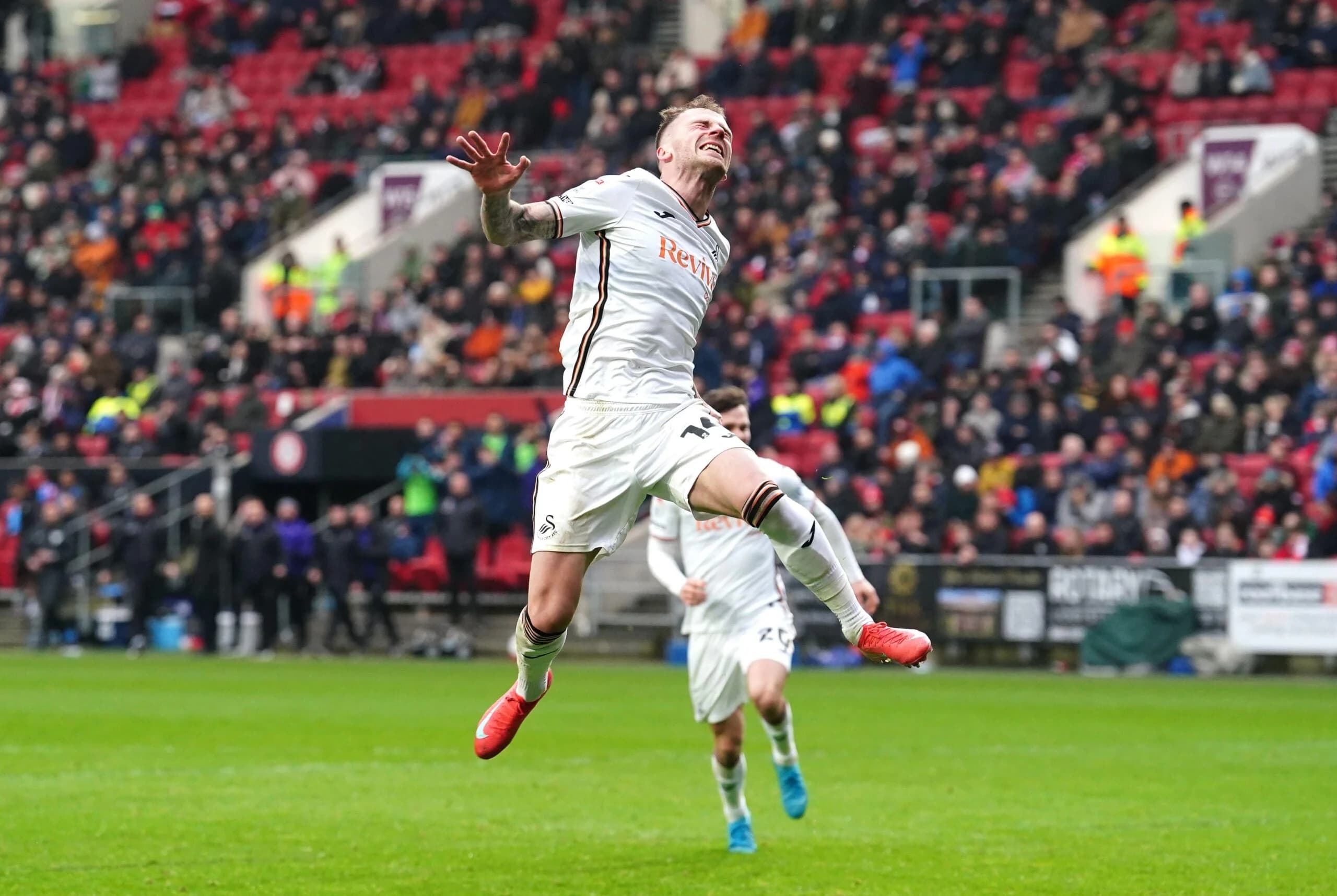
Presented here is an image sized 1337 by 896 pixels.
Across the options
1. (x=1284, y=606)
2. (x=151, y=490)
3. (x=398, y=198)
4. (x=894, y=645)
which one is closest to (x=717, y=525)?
(x=894, y=645)

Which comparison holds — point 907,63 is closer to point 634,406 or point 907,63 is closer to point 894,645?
point 634,406

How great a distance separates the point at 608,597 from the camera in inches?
1106

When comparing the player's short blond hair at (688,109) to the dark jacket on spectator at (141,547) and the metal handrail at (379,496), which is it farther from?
the metal handrail at (379,496)

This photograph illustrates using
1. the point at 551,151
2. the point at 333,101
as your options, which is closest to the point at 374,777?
the point at 551,151

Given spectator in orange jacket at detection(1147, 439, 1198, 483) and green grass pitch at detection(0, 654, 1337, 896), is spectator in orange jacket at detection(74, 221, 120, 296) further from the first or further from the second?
spectator in orange jacket at detection(1147, 439, 1198, 483)

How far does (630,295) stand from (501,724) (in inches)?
73.7

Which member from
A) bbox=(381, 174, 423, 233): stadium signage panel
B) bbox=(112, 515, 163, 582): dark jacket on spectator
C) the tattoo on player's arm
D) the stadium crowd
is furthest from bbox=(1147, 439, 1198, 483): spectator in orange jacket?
the tattoo on player's arm

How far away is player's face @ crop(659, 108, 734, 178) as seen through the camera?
342 inches

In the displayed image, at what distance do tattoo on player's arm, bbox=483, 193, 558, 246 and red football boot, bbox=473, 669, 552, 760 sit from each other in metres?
1.90

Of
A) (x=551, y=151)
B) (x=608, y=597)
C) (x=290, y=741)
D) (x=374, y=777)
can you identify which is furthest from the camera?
(x=551, y=151)

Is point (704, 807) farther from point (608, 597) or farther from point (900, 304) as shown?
point (900, 304)

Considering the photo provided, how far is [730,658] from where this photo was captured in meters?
11.2

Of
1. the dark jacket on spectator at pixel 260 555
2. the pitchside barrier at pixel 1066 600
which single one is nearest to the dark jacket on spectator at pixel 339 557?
the dark jacket on spectator at pixel 260 555

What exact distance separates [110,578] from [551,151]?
11.2 meters
